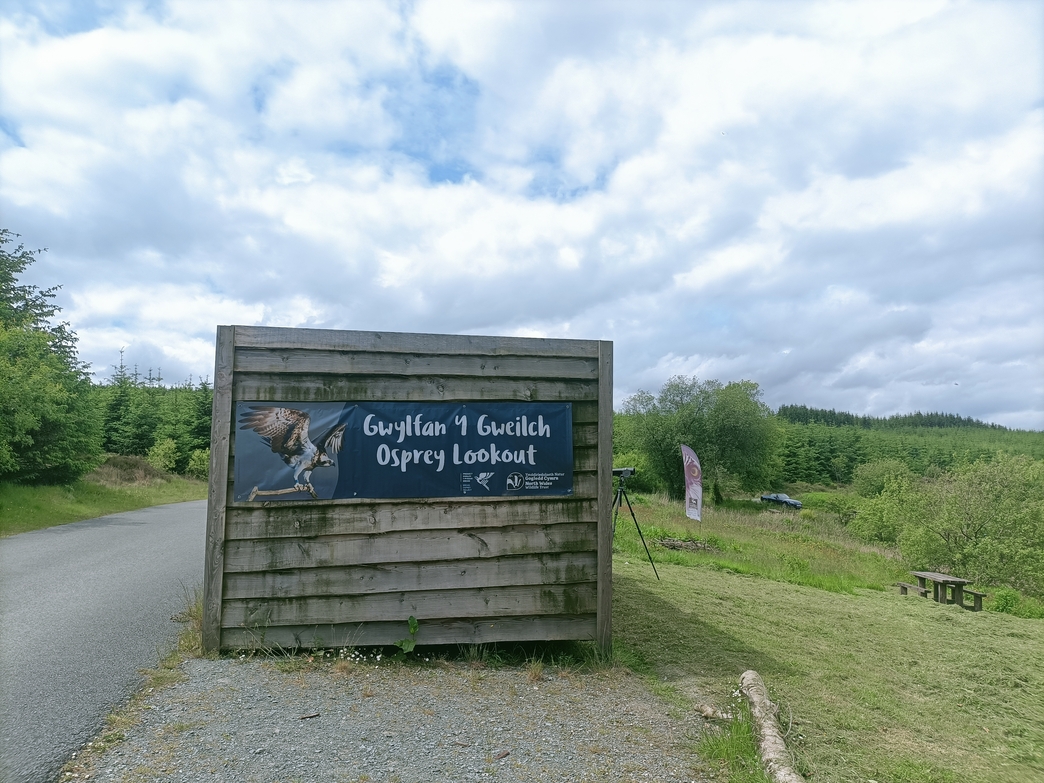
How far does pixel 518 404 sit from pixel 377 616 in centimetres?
206

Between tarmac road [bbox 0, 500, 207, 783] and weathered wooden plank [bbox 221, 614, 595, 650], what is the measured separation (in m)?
0.72

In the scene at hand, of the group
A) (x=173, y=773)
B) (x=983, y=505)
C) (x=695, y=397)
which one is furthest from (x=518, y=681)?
(x=695, y=397)

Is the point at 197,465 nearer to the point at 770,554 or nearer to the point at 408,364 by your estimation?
the point at 770,554

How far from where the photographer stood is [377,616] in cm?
518

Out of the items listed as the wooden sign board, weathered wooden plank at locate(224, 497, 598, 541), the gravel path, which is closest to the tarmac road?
the gravel path

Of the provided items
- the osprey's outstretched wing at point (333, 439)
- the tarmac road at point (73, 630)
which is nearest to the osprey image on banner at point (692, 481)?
the osprey's outstretched wing at point (333, 439)

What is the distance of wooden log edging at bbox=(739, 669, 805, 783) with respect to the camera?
3508mm

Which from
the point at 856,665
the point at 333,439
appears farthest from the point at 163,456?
the point at 856,665

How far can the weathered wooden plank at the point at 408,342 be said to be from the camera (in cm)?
518

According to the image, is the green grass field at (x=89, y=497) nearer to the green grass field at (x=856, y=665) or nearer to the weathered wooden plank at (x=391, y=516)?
the weathered wooden plank at (x=391, y=516)

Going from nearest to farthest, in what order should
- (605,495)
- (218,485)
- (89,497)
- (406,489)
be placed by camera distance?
(218,485) < (406,489) < (605,495) < (89,497)

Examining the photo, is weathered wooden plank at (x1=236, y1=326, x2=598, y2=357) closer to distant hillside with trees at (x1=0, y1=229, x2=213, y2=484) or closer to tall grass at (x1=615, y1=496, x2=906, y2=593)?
tall grass at (x1=615, y1=496, x2=906, y2=593)

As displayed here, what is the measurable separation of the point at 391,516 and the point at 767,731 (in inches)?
121

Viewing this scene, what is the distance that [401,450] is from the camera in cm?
534
